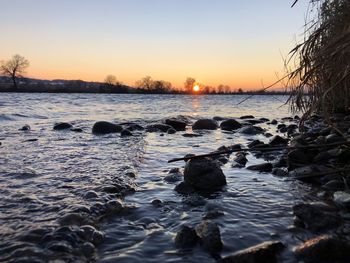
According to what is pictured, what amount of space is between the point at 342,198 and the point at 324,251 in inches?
72.1

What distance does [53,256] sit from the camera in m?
3.93

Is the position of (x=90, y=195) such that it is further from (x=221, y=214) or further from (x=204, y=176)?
(x=221, y=214)

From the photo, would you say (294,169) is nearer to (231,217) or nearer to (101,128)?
(231,217)

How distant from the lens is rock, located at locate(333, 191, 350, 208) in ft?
17.2

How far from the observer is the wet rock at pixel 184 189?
6451 mm

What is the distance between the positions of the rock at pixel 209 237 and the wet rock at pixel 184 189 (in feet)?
6.56

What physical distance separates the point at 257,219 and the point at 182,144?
7728 millimetres

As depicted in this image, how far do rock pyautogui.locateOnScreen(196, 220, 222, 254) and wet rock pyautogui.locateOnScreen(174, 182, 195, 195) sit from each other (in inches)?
78.8

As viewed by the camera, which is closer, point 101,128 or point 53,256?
point 53,256

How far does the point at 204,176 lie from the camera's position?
22.4 ft

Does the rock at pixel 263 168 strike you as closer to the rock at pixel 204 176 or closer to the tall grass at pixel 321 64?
the rock at pixel 204 176

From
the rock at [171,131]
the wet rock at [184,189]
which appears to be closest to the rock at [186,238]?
the wet rock at [184,189]

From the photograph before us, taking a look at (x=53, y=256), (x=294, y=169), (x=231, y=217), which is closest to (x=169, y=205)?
(x=231, y=217)

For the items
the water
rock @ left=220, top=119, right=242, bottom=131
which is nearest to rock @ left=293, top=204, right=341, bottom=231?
the water
